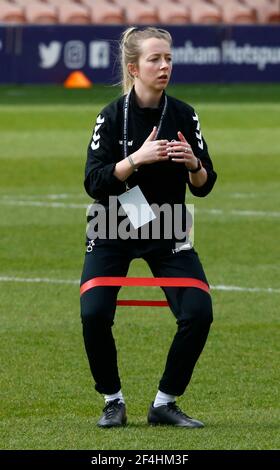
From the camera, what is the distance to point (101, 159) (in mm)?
7051

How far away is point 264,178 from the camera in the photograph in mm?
18156

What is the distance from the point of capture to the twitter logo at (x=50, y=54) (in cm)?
3177

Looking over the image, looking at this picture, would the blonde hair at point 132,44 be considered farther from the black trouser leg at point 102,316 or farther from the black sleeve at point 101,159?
the black trouser leg at point 102,316

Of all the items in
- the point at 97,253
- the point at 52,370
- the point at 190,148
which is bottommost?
the point at 52,370

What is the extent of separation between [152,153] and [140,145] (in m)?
0.31

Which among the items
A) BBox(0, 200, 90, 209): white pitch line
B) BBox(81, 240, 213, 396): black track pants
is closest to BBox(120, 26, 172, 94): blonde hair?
BBox(81, 240, 213, 396): black track pants

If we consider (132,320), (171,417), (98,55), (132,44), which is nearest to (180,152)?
(132,44)

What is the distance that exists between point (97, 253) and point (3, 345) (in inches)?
90.1
